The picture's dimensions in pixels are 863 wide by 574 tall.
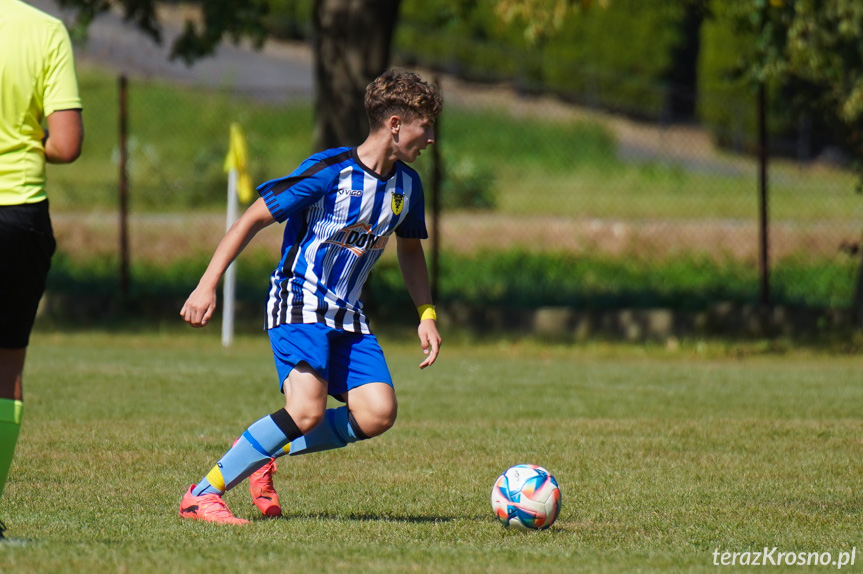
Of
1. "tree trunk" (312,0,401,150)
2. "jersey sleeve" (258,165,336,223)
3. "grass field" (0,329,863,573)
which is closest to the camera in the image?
"grass field" (0,329,863,573)

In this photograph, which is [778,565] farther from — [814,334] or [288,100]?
[288,100]

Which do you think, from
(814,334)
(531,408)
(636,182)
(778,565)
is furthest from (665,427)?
(636,182)

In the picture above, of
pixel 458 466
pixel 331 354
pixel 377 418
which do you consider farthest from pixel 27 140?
pixel 458 466

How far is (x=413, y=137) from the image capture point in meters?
Answer: 4.84

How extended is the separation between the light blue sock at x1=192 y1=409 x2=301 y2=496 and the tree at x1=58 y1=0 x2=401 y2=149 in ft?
27.5

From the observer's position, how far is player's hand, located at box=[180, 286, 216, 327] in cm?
438

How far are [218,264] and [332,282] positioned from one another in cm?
58

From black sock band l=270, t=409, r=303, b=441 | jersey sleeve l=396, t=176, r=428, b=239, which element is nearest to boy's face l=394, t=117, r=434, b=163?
jersey sleeve l=396, t=176, r=428, b=239

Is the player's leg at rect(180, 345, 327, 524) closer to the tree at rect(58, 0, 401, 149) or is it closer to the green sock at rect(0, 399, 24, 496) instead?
the green sock at rect(0, 399, 24, 496)

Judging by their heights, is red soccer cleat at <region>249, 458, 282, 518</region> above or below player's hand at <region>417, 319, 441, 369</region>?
below

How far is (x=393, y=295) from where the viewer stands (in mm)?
14164

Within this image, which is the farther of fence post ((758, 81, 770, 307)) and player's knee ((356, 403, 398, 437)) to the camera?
fence post ((758, 81, 770, 307))

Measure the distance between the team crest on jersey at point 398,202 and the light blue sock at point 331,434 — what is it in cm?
86

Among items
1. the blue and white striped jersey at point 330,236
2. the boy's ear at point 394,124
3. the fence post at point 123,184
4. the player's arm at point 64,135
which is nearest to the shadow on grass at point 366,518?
the blue and white striped jersey at point 330,236
